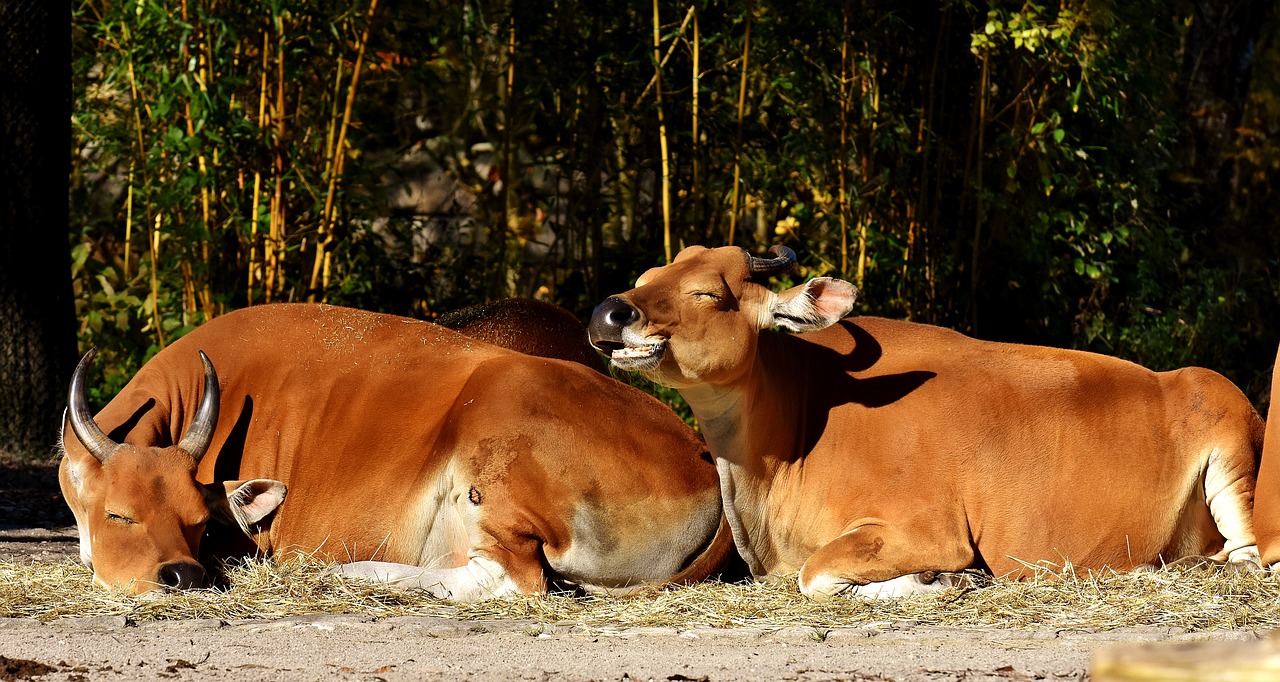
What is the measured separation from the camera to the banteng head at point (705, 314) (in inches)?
176

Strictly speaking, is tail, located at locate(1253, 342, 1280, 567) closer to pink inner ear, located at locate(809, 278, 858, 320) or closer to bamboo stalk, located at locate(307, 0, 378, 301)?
pink inner ear, located at locate(809, 278, 858, 320)

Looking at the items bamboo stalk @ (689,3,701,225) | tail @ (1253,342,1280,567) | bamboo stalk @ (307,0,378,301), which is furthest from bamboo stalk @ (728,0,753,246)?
tail @ (1253,342,1280,567)

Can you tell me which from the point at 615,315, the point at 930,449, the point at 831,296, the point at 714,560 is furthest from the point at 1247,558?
the point at 615,315

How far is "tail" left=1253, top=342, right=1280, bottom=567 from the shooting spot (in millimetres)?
4719

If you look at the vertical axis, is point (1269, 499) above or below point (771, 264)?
below

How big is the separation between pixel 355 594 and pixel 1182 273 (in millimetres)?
7270

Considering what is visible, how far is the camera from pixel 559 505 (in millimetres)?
4848

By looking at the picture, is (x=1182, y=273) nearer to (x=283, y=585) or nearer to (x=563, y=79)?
(x=563, y=79)

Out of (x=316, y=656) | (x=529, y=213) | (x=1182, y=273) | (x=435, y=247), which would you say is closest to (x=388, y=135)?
(x=529, y=213)

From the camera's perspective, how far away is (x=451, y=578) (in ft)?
15.5

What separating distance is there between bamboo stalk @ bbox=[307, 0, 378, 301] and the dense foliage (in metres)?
0.01

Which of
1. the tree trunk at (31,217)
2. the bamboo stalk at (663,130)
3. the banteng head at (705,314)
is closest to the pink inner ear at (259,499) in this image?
the banteng head at (705,314)

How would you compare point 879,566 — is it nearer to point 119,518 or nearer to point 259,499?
point 259,499

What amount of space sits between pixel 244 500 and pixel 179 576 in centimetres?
49
